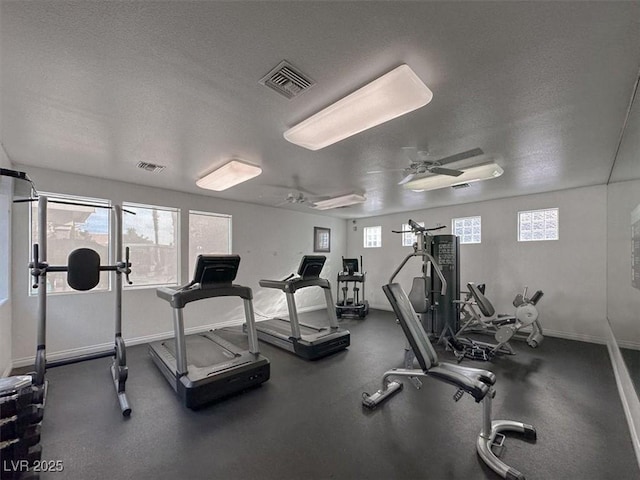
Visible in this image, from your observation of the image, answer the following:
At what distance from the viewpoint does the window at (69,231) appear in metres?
3.65

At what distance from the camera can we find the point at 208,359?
321 centimetres

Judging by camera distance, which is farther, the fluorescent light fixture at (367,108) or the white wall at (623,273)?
the white wall at (623,273)

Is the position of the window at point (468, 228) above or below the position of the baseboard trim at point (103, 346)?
above

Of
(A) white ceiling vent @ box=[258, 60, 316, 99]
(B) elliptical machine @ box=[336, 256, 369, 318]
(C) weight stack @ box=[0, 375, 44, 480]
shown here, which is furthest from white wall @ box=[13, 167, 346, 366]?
(A) white ceiling vent @ box=[258, 60, 316, 99]

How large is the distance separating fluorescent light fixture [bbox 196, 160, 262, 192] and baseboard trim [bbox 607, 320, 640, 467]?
416 centimetres

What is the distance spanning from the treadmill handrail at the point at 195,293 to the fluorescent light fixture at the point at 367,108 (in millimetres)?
1780

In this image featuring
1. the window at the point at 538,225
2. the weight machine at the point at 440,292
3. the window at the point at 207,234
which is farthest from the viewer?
the window at the point at 207,234

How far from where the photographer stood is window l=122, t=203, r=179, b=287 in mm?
4355

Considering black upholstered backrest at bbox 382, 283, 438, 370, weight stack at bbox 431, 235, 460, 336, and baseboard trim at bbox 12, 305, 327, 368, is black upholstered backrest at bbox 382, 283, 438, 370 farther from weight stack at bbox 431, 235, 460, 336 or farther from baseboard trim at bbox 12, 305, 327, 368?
baseboard trim at bbox 12, 305, 327, 368

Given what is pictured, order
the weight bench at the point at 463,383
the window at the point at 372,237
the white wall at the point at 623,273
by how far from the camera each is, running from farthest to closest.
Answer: the window at the point at 372,237
the white wall at the point at 623,273
the weight bench at the point at 463,383

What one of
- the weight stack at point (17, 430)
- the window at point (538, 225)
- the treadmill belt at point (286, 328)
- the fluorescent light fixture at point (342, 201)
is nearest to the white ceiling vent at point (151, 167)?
the weight stack at point (17, 430)

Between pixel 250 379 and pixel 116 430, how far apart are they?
3.74 ft

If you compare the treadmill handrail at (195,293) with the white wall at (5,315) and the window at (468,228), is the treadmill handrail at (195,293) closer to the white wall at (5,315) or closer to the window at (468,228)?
the white wall at (5,315)

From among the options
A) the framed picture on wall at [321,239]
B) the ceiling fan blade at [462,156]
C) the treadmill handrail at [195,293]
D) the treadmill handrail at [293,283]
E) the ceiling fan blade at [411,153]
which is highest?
the ceiling fan blade at [411,153]
